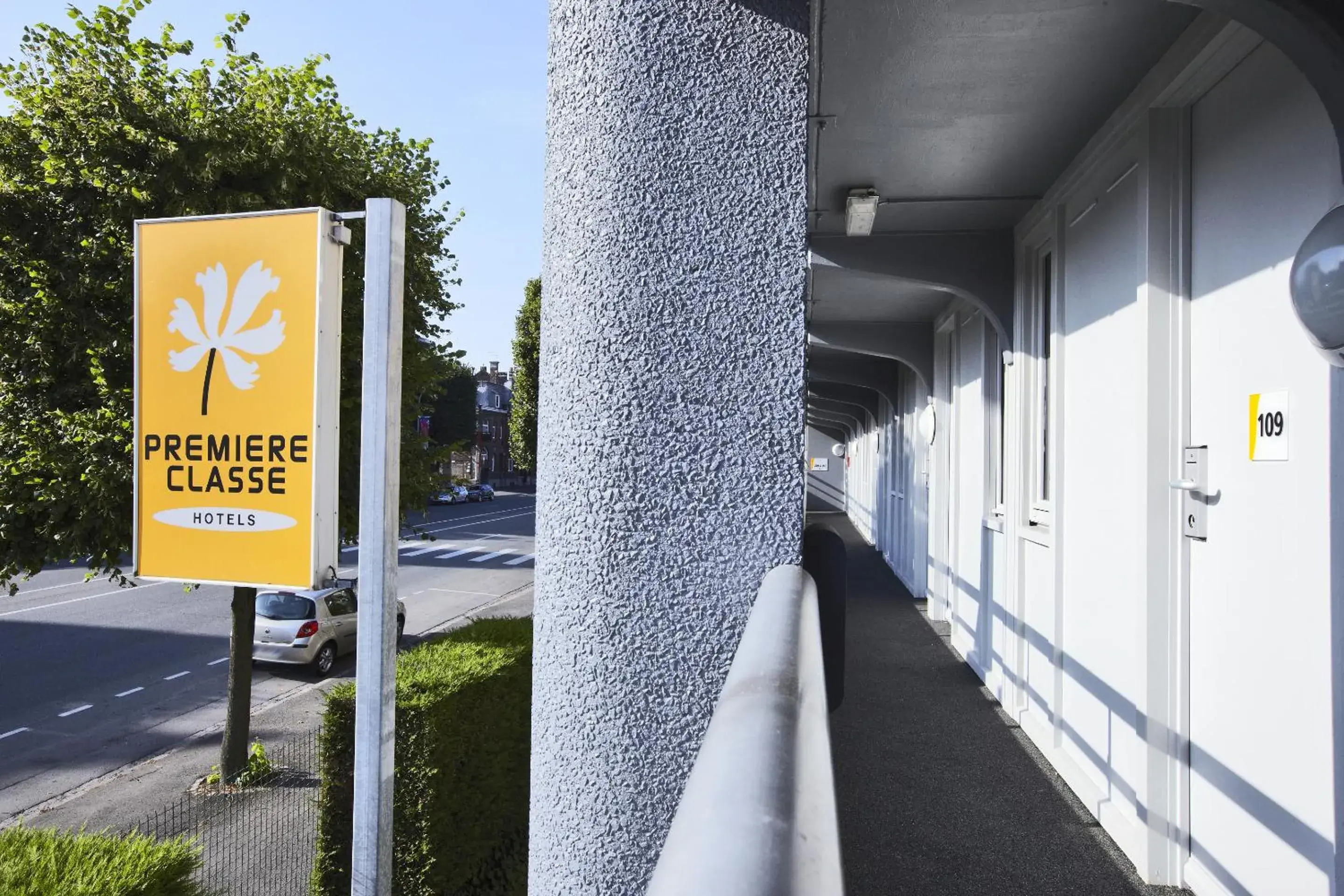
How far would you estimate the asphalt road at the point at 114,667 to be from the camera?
9.59 meters

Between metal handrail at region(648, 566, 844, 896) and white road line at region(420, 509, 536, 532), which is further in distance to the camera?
white road line at region(420, 509, 536, 532)

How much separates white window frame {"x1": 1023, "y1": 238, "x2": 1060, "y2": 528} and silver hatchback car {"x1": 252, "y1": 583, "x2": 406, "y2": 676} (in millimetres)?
9233

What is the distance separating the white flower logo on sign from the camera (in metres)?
3.37

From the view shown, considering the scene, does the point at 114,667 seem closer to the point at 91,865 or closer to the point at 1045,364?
the point at 91,865

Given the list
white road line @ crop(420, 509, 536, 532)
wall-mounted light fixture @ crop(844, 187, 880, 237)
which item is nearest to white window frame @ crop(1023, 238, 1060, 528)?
wall-mounted light fixture @ crop(844, 187, 880, 237)

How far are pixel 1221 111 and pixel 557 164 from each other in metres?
3.09

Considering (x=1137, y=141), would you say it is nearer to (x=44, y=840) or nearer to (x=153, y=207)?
(x=44, y=840)

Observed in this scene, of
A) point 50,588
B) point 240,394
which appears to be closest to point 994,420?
point 240,394

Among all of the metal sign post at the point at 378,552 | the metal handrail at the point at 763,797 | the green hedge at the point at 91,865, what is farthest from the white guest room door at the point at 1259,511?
the green hedge at the point at 91,865

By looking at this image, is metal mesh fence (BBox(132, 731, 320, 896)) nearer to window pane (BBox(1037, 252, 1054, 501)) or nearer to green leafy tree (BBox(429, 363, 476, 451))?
window pane (BBox(1037, 252, 1054, 501))

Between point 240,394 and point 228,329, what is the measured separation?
26 centimetres

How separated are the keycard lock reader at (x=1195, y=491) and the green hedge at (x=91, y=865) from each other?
4.20 meters

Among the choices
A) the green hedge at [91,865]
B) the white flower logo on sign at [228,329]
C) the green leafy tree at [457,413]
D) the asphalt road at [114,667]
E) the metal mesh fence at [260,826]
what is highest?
the green leafy tree at [457,413]

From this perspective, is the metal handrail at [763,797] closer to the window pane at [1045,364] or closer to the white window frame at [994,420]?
the window pane at [1045,364]
